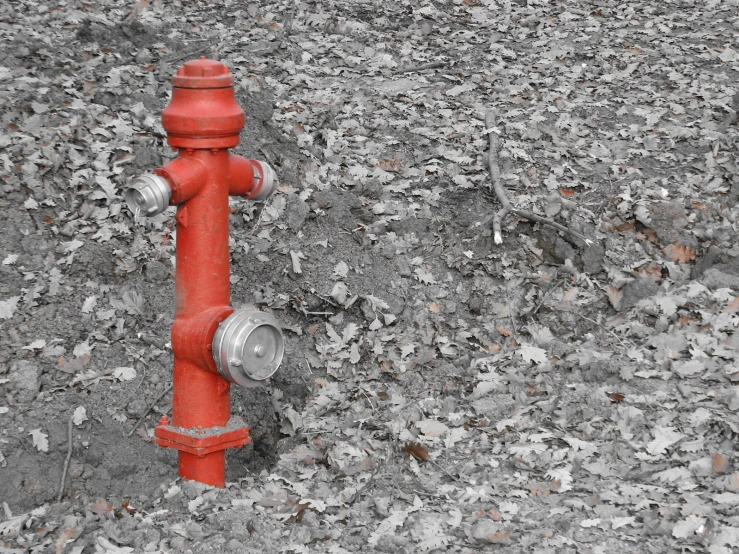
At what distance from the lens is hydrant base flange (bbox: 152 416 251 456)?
3293 millimetres

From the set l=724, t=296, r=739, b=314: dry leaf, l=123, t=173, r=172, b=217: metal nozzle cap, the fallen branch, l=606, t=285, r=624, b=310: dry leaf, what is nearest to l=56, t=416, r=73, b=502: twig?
l=123, t=173, r=172, b=217: metal nozzle cap

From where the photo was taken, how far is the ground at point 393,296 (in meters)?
3.29

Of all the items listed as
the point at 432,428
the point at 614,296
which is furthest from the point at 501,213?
the point at 432,428

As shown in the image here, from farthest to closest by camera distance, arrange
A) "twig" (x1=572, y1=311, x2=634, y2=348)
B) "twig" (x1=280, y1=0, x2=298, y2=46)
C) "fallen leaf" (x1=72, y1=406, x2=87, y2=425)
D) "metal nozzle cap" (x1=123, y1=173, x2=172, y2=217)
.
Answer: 1. "twig" (x1=280, y1=0, x2=298, y2=46)
2. "twig" (x1=572, y1=311, x2=634, y2=348)
3. "fallen leaf" (x1=72, y1=406, x2=87, y2=425)
4. "metal nozzle cap" (x1=123, y1=173, x2=172, y2=217)

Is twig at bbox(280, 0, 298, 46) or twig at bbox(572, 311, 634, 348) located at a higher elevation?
twig at bbox(280, 0, 298, 46)

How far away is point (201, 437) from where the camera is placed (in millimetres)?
3289

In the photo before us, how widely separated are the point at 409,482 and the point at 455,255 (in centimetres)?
217

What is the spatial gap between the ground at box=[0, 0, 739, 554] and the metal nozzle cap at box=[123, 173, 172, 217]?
3.88 ft

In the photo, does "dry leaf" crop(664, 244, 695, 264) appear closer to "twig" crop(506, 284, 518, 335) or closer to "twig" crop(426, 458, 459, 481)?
"twig" crop(506, 284, 518, 335)

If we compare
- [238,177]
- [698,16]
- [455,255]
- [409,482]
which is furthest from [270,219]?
[698,16]

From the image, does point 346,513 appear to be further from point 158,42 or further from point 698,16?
point 698,16

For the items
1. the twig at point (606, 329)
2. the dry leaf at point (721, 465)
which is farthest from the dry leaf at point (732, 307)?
the dry leaf at point (721, 465)

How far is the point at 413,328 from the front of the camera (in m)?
4.89

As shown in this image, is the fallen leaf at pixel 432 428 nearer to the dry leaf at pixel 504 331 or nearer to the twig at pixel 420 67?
the dry leaf at pixel 504 331
